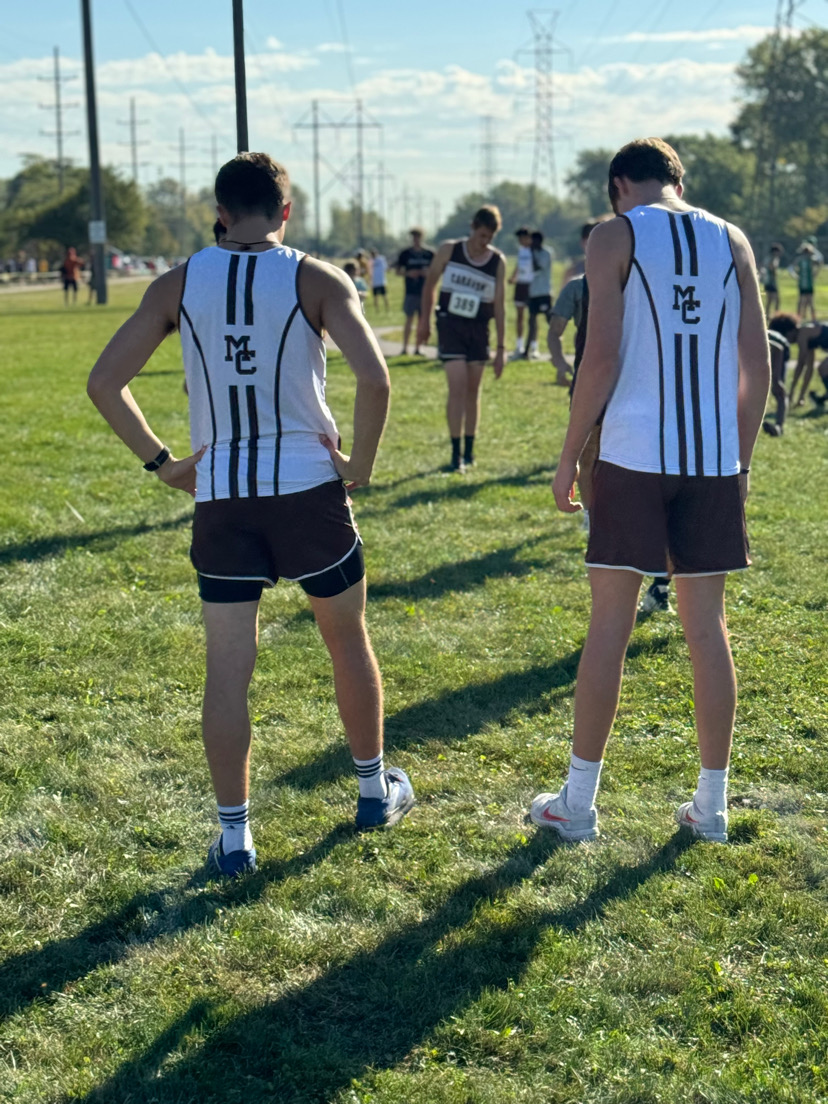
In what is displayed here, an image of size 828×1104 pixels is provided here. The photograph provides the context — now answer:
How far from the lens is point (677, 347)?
3.46 meters

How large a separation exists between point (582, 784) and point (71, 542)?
4881 millimetres

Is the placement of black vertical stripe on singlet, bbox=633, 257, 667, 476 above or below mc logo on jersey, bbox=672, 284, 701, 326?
below

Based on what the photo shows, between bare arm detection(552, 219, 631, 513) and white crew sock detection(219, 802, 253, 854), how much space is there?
149cm

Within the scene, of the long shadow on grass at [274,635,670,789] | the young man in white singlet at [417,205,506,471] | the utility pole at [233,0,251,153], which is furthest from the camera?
the young man in white singlet at [417,205,506,471]

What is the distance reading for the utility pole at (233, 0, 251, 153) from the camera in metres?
4.97

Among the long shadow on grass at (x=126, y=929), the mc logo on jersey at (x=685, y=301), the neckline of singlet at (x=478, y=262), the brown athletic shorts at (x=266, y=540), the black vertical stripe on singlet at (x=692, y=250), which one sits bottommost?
the long shadow on grass at (x=126, y=929)

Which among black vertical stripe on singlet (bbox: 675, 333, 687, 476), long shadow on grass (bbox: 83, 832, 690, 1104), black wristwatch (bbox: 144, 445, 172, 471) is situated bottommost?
long shadow on grass (bbox: 83, 832, 690, 1104)

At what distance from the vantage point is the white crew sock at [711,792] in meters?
3.79

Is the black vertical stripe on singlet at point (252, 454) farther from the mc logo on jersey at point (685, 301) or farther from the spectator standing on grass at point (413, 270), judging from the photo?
the spectator standing on grass at point (413, 270)

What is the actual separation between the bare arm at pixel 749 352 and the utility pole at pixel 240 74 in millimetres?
2351

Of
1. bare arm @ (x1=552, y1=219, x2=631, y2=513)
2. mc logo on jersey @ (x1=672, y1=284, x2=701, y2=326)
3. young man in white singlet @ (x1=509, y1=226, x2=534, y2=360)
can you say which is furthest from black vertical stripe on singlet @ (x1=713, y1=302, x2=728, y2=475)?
young man in white singlet @ (x1=509, y1=226, x2=534, y2=360)

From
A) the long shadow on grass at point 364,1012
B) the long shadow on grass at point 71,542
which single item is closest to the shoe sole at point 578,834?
the long shadow on grass at point 364,1012

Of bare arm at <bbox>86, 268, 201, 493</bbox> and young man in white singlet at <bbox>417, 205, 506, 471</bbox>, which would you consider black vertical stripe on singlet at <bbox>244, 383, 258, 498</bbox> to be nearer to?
bare arm at <bbox>86, 268, 201, 493</bbox>

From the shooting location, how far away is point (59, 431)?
12023 millimetres
